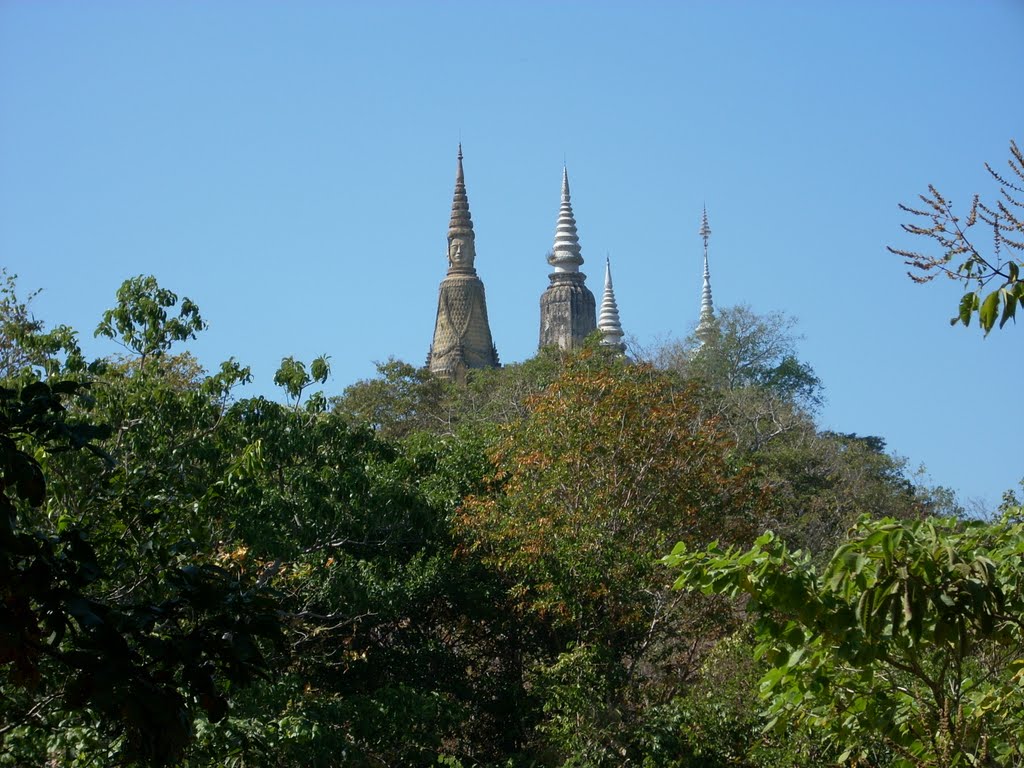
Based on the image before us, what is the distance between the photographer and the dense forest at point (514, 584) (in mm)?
5820

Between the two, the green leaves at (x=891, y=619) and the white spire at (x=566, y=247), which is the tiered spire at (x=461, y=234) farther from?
the green leaves at (x=891, y=619)

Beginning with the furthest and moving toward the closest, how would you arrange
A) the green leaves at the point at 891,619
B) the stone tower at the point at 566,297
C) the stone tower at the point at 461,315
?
the stone tower at the point at 566,297 → the stone tower at the point at 461,315 → the green leaves at the point at 891,619

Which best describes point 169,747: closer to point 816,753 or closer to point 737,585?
point 737,585

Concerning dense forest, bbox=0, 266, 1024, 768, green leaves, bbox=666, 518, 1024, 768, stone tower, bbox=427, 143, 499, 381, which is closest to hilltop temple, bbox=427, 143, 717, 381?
stone tower, bbox=427, 143, 499, 381

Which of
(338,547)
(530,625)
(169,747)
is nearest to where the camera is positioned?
(169,747)

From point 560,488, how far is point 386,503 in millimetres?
1818

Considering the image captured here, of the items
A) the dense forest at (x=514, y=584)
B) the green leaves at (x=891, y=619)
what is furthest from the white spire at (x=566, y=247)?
the green leaves at (x=891, y=619)

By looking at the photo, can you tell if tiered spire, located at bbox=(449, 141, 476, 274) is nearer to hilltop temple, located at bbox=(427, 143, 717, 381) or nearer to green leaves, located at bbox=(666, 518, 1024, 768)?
hilltop temple, located at bbox=(427, 143, 717, 381)

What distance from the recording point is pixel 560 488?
593 inches

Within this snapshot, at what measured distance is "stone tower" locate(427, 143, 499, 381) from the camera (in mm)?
55344

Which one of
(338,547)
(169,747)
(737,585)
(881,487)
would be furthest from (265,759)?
(881,487)

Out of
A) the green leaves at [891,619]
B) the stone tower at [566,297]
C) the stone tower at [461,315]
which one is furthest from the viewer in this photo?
the stone tower at [566,297]

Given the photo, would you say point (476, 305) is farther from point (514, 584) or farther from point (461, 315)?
point (514, 584)

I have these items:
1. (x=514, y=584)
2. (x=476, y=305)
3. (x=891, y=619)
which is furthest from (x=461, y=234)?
(x=891, y=619)
